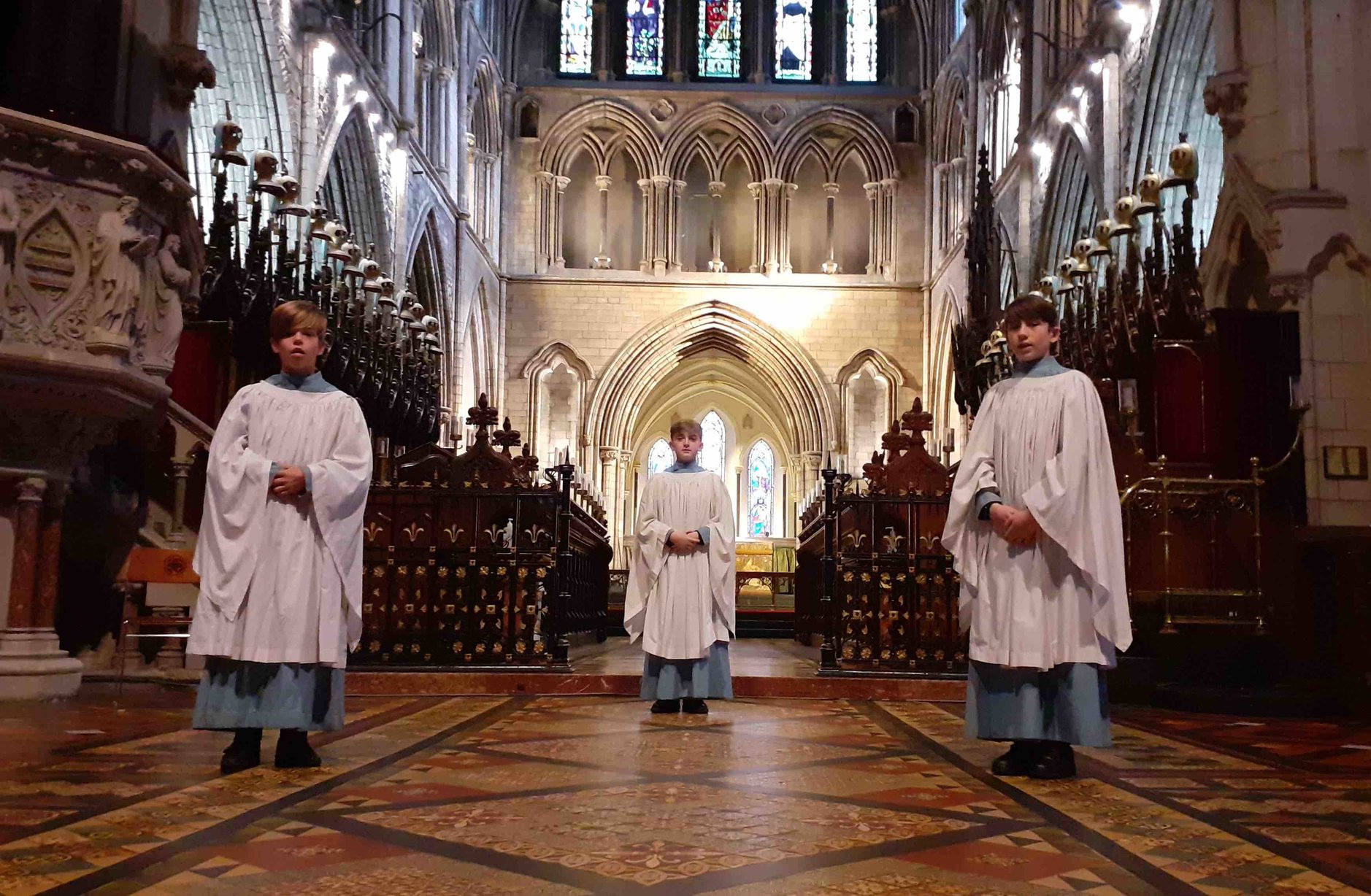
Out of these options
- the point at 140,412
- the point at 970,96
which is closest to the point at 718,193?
the point at 970,96

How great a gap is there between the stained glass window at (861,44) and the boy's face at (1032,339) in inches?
970

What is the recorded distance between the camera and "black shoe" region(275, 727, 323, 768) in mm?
3967

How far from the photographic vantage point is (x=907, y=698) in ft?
24.0

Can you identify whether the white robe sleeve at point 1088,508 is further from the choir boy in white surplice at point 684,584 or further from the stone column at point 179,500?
the stone column at point 179,500

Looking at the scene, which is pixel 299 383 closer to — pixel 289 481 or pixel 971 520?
pixel 289 481

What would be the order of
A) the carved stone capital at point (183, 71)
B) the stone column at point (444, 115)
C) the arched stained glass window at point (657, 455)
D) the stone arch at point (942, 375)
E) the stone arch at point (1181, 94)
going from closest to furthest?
the carved stone capital at point (183, 71)
the stone arch at point (1181, 94)
the stone column at point (444, 115)
the stone arch at point (942, 375)
the arched stained glass window at point (657, 455)

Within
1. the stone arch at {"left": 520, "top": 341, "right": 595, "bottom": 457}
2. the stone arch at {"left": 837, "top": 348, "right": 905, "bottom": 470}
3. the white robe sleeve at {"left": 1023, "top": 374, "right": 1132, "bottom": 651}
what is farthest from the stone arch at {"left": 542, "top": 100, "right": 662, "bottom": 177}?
the white robe sleeve at {"left": 1023, "top": 374, "right": 1132, "bottom": 651}

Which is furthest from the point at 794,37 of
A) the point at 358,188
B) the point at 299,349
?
the point at 299,349

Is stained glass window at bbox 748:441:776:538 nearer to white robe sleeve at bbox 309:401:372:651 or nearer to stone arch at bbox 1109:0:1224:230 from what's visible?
stone arch at bbox 1109:0:1224:230

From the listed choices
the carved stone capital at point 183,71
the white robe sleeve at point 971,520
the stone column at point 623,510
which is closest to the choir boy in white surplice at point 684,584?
the white robe sleeve at point 971,520

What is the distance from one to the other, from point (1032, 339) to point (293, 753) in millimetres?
2566

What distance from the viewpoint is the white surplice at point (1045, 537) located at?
3934 millimetres

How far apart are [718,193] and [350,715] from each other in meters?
22.6

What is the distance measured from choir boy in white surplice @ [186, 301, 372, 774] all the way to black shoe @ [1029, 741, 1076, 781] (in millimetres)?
2101
